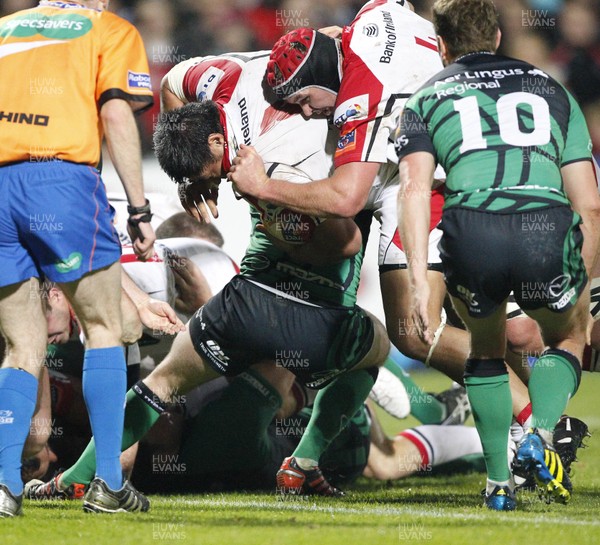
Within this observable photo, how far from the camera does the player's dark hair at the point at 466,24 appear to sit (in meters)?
3.82

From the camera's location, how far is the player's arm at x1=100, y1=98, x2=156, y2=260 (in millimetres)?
3768

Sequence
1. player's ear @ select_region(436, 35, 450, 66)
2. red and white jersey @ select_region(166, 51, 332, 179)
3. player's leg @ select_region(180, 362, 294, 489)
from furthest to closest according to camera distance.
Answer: player's leg @ select_region(180, 362, 294, 489)
red and white jersey @ select_region(166, 51, 332, 179)
player's ear @ select_region(436, 35, 450, 66)

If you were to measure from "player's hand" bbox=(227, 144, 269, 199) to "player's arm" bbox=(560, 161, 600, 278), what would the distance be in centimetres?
114

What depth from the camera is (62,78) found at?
3725 mm

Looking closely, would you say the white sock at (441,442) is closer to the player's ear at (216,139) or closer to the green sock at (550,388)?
the green sock at (550,388)

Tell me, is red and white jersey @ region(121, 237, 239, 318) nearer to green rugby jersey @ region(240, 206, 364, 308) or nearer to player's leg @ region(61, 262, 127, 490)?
green rugby jersey @ region(240, 206, 364, 308)

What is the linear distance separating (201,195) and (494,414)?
1653 mm

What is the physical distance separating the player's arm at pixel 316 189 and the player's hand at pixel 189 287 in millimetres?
1615

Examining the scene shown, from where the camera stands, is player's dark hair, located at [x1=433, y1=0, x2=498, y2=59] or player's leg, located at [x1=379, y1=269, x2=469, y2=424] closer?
player's dark hair, located at [x1=433, y1=0, x2=498, y2=59]

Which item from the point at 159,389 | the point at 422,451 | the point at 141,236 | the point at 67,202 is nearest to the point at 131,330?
the point at 159,389

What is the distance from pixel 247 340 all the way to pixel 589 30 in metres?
7.17

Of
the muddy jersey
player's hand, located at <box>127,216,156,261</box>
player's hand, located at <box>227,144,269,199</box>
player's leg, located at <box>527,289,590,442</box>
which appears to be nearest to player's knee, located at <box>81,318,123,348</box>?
player's hand, located at <box>127,216,156,261</box>

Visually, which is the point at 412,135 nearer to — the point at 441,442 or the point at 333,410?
the point at 333,410

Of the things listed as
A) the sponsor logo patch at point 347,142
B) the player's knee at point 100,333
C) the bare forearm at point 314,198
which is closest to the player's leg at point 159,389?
the player's knee at point 100,333
